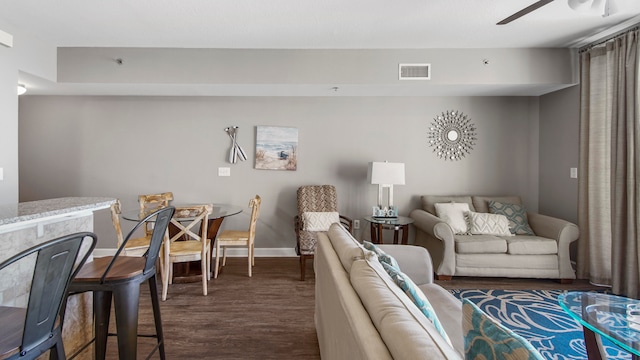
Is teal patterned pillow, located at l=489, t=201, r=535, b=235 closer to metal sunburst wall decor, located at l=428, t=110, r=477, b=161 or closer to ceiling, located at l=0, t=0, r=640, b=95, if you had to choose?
metal sunburst wall decor, located at l=428, t=110, r=477, b=161

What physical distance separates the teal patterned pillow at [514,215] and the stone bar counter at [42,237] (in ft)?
12.8

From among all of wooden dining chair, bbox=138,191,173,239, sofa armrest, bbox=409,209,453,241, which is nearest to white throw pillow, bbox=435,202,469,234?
sofa armrest, bbox=409,209,453,241

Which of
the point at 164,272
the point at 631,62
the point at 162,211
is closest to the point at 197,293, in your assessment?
the point at 164,272

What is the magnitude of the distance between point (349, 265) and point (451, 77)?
2.84 meters

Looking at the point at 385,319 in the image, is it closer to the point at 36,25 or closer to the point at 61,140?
the point at 36,25

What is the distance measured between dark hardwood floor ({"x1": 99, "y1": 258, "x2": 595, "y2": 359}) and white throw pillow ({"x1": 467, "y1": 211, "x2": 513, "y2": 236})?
1.69 feet

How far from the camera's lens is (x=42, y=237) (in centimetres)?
163

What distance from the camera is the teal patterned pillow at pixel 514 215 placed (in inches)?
145

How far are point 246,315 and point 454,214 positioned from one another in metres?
2.56

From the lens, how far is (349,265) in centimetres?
155

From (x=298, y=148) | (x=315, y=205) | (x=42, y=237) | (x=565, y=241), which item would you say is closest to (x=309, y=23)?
(x=298, y=148)

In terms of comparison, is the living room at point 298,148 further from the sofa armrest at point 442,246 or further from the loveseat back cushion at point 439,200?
the sofa armrest at point 442,246

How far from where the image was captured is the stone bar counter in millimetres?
1438

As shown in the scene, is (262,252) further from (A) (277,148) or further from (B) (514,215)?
(B) (514,215)
